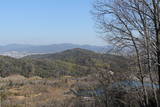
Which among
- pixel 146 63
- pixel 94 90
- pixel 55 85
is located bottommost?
pixel 55 85

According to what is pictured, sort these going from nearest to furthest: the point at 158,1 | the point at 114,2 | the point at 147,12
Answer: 1. the point at 158,1
2. the point at 147,12
3. the point at 114,2

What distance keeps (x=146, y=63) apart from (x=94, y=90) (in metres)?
4.01

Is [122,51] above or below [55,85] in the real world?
above

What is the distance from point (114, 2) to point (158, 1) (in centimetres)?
154

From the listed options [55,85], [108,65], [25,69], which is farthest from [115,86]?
[25,69]

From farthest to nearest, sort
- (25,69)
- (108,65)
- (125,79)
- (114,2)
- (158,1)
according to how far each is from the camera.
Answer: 1. (25,69)
2. (108,65)
3. (125,79)
4. (114,2)
5. (158,1)

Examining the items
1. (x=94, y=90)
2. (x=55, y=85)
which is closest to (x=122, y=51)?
(x=94, y=90)

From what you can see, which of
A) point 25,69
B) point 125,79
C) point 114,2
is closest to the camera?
point 114,2

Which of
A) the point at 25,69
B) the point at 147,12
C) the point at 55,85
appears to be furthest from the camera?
the point at 25,69

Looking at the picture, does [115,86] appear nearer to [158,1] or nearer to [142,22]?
[142,22]

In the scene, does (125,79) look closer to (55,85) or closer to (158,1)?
(158,1)

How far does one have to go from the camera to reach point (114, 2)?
8211 millimetres

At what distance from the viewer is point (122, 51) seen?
8.16 meters

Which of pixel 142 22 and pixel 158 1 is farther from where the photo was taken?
pixel 142 22
